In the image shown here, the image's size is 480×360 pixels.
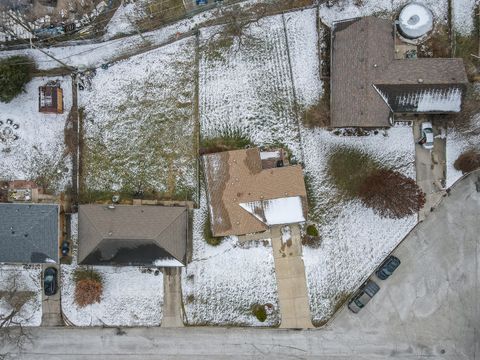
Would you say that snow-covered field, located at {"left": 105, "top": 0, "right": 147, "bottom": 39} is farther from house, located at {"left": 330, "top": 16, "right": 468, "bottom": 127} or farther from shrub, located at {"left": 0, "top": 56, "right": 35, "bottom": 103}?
house, located at {"left": 330, "top": 16, "right": 468, "bottom": 127}

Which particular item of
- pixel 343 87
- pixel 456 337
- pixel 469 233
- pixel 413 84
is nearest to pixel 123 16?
pixel 343 87

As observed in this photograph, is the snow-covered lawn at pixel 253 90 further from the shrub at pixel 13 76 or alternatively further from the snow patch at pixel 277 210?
the shrub at pixel 13 76

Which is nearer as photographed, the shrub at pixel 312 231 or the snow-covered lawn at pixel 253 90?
the shrub at pixel 312 231

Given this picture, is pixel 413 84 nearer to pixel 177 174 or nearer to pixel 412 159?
pixel 412 159

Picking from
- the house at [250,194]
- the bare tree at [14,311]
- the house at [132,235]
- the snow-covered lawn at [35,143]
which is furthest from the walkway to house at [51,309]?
the house at [250,194]

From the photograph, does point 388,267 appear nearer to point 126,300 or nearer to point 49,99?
point 126,300

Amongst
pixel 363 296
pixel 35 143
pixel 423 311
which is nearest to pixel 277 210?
pixel 363 296
